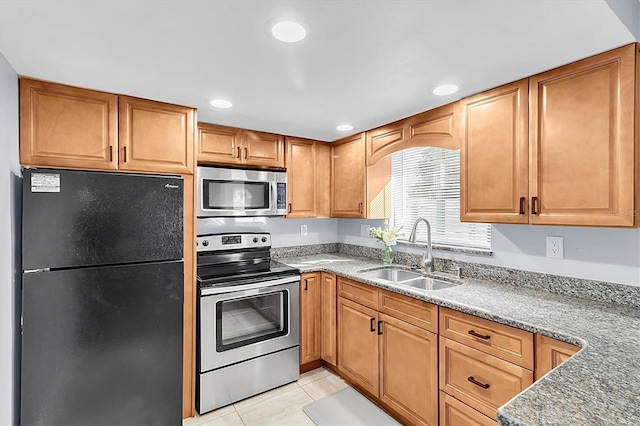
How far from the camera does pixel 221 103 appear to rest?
85.4 inches

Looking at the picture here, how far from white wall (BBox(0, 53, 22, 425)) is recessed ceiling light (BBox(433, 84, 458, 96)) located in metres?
2.26

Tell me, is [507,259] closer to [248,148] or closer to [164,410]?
[248,148]

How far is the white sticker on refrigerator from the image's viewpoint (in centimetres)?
167

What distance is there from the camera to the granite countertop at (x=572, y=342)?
0.79 m

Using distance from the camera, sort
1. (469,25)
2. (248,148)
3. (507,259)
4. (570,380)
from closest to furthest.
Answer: (570,380)
(469,25)
(507,259)
(248,148)

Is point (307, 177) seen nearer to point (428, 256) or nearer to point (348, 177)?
point (348, 177)

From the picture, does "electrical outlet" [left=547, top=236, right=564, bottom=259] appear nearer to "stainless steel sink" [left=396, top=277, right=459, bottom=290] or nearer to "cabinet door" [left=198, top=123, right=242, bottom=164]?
"stainless steel sink" [left=396, top=277, right=459, bottom=290]

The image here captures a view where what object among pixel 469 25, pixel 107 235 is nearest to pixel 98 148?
pixel 107 235

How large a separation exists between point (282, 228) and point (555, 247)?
2.29 metres

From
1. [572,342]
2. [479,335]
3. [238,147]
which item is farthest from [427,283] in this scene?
[238,147]

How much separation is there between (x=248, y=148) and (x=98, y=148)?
1.14 metres

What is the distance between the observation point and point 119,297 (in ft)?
6.13

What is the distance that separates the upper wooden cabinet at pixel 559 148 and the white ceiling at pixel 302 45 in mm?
112

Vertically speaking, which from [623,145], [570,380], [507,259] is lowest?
[570,380]
